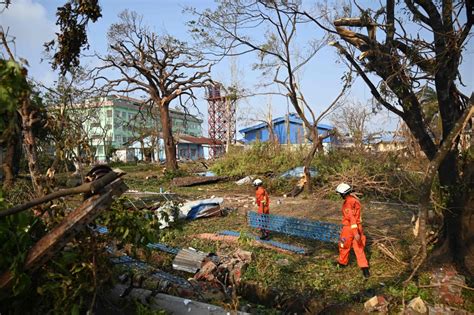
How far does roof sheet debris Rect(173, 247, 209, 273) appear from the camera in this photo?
6114 millimetres

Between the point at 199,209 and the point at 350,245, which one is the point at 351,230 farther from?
the point at 199,209

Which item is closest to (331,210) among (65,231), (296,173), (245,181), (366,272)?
(296,173)

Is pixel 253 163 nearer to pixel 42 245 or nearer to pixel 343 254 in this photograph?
pixel 343 254

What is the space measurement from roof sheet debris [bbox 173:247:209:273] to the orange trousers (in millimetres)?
2169

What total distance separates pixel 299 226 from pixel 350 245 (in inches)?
66.9

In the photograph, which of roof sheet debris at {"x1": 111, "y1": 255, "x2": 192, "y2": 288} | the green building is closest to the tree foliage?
roof sheet debris at {"x1": 111, "y1": 255, "x2": 192, "y2": 288}

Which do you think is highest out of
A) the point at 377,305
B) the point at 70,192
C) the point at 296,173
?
the point at 70,192

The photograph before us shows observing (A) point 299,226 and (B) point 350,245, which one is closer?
(B) point 350,245

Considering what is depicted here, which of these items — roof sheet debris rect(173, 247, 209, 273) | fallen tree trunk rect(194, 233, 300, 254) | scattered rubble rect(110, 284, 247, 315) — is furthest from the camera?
fallen tree trunk rect(194, 233, 300, 254)

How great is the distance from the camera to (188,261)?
245 inches

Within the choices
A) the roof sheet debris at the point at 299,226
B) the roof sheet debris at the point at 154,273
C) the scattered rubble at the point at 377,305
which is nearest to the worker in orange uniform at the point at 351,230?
the roof sheet debris at the point at 299,226

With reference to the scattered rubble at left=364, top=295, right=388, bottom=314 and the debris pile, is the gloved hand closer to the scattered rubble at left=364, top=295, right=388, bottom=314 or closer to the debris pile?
the scattered rubble at left=364, top=295, right=388, bottom=314

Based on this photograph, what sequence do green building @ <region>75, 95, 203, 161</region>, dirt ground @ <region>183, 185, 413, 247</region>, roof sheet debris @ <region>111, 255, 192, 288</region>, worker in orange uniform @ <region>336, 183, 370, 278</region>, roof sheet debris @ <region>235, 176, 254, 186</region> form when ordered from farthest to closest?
green building @ <region>75, 95, 203, 161</region> → roof sheet debris @ <region>235, 176, 254, 186</region> → dirt ground @ <region>183, 185, 413, 247</region> → worker in orange uniform @ <region>336, 183, 370, 278</region> → roof sheet debris @ <region>111, 255, 192, 288</region>

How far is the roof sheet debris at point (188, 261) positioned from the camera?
6.11 m
